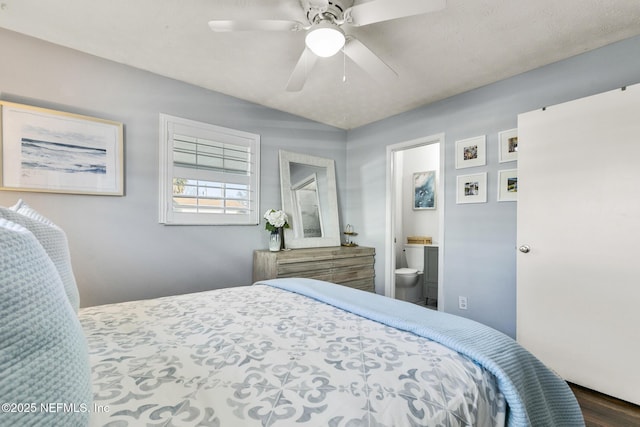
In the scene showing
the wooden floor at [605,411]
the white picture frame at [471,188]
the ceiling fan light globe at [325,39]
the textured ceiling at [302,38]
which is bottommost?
the wooden floor at [605,411]

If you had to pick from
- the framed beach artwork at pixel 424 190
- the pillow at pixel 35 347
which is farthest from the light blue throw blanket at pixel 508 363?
the framed beach artwork at pixel 424 190

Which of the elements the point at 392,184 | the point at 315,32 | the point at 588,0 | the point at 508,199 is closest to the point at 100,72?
the point at 315,32

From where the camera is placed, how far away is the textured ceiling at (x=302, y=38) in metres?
1.75

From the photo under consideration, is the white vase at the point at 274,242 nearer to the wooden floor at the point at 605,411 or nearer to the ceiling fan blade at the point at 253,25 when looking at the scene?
the ceiling fan blade at the point at 253,25

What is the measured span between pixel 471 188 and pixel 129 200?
3.08 m

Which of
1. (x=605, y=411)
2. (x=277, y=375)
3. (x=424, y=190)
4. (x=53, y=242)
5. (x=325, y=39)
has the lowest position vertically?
(x=605, y=411)

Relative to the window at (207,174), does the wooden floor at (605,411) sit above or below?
below

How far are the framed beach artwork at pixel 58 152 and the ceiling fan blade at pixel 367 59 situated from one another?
1.91 meters

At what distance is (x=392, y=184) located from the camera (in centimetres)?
356

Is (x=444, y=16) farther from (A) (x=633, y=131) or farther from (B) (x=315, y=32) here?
(A) (x=633, y=131)

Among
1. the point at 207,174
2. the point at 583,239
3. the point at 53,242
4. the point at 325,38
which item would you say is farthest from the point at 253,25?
the point at 583,239

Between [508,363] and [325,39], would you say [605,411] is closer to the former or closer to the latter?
[508,363]

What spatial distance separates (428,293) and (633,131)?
2829 millimetres

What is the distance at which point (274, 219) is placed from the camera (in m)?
3.03
